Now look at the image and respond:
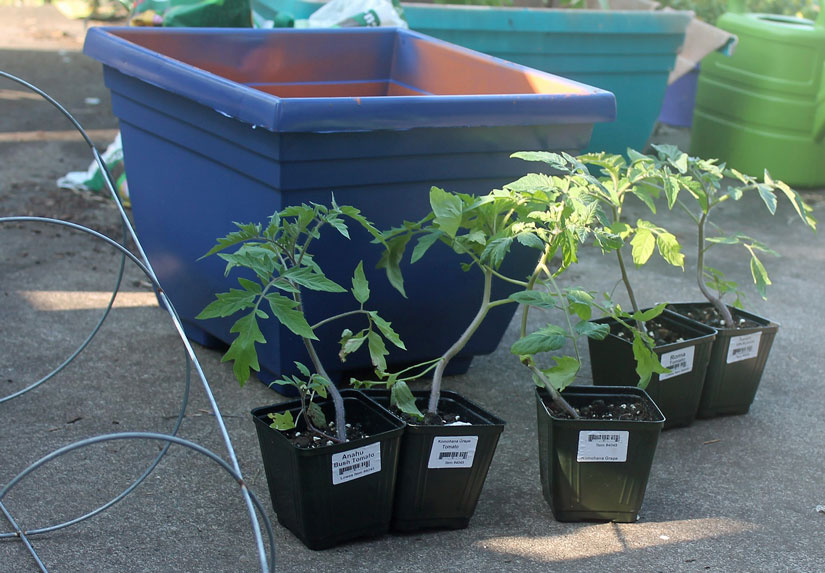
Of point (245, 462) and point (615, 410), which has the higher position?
point (615, 410)

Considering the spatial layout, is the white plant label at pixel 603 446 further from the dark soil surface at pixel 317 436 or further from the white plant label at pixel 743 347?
the white plant label at pixel 743 347

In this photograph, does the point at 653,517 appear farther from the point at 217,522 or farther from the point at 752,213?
the point at 752,213

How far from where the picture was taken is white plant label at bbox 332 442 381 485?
1.61 m

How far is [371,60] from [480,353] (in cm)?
106

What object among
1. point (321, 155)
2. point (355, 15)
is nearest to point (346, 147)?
point (321, 155)

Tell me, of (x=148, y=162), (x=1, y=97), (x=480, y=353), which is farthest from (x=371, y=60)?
(x=1, y=97)

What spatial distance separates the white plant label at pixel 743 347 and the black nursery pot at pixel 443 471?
31.0 inches

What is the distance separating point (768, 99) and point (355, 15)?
218 centimetres

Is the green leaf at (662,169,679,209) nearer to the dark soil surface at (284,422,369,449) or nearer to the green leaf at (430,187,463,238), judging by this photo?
the green leaf at (430,187,463,238)

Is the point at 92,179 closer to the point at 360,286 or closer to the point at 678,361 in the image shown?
the point at 360,286

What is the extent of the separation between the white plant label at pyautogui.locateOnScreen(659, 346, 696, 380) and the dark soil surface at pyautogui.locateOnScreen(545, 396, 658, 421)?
9.3 inches

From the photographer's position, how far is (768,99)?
167 inches

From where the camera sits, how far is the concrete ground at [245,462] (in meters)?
1.69

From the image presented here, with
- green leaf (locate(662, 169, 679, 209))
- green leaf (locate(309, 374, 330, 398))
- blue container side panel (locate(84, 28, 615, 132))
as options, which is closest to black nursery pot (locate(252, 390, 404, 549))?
green leaf (locate(309, 374, 330, 398))
